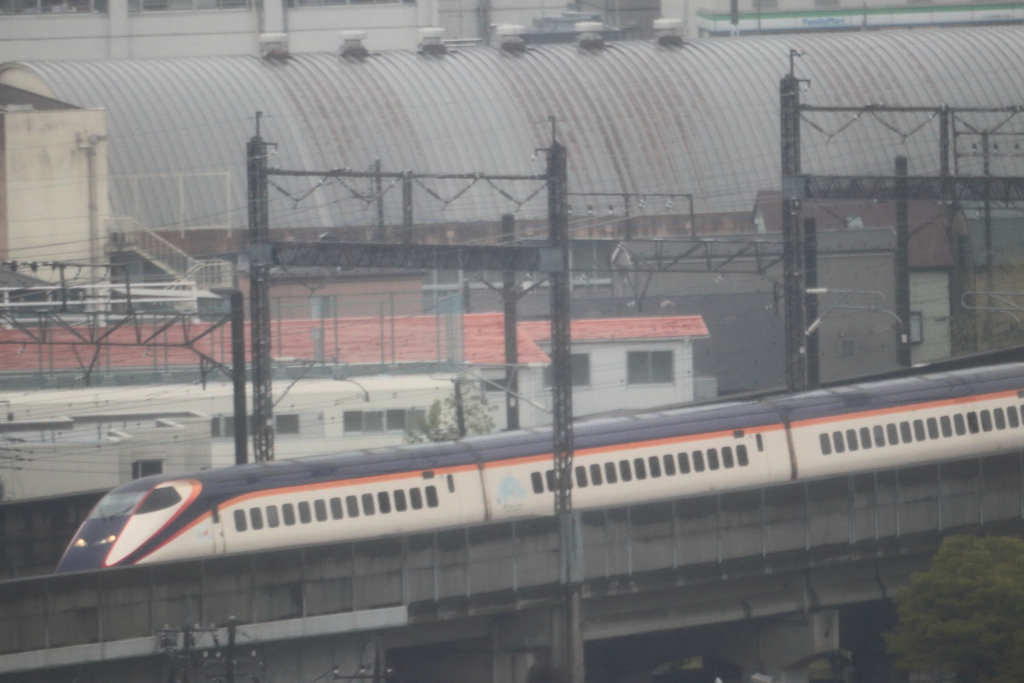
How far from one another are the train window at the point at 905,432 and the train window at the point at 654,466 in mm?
5650

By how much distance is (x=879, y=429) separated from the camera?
3341 centimetres

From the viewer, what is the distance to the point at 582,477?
31016 millimetres

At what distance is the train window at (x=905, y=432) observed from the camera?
110 ft

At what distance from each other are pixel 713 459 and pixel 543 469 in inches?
145

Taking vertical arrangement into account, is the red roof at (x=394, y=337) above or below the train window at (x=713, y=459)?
above

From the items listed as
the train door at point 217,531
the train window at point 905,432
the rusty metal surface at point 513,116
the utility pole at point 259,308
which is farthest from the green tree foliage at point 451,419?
the train door at point 217,531

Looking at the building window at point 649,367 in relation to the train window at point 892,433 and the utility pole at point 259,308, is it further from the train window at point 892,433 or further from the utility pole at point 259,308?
the utility pole at point 259,308

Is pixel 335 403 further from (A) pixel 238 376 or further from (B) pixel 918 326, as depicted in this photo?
(B) pixel 918 326

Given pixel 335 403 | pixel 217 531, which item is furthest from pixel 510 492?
pixel 335 403

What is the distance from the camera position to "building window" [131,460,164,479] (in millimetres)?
40906

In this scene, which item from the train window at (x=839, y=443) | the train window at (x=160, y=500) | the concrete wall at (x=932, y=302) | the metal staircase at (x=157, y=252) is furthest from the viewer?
the concrete wall at (x=932, y=302)

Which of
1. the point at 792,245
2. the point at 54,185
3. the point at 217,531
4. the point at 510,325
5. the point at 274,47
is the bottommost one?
the point at 217,531

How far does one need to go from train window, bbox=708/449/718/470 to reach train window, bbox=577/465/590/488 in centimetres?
272

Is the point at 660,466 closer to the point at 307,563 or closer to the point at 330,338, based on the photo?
the point at 307,563
